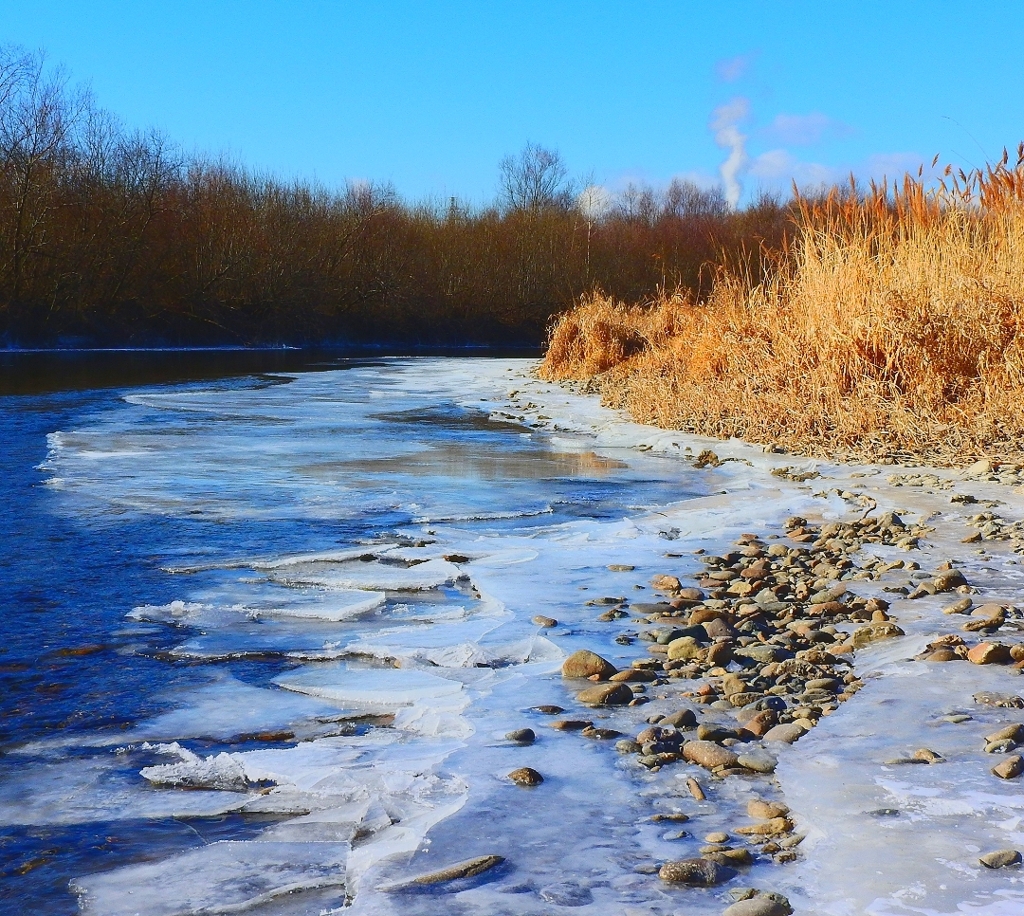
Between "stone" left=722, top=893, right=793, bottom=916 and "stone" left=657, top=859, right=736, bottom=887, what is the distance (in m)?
0.09

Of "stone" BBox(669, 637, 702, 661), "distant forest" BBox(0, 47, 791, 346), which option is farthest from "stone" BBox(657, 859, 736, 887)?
"distant forest" BBox(0, 47, 791, 346)

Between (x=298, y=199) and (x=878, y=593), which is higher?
(x=298, y=199)

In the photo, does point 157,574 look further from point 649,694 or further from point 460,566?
point 649,694

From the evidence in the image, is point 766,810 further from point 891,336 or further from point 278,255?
point 278,255

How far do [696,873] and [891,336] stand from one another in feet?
18.4

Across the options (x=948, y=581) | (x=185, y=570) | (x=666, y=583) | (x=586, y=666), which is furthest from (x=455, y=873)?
(x=185, y=570)

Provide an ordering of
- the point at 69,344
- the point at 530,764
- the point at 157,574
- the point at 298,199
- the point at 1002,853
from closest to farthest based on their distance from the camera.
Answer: the point at 1002,853, the point at 530,764, the point at 157,574, the point at 69,344, the point at 298,199

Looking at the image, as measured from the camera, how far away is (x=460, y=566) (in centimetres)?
384

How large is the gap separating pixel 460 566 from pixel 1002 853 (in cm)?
249

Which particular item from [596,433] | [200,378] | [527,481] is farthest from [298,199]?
[527,481]

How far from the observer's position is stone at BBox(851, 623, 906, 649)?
2734 mm

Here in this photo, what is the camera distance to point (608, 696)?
7.97ft

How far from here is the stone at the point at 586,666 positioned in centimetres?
259

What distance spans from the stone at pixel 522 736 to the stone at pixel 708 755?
0.34m
